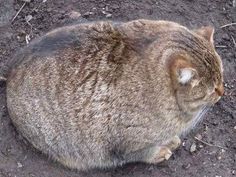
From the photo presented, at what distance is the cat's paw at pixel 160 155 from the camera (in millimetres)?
4269

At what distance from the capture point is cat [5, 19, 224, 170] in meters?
3.84

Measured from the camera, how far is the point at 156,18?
4.97 m

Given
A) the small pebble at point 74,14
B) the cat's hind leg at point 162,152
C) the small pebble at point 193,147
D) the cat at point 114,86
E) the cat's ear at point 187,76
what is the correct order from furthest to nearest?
the small pebble at point 74,14 < the small pebble at point 193,147 < the cat's hind leg at point 162,152 < the cat at point 114,86 < the cat's ear at point 187,76

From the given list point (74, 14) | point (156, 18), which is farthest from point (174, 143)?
point (74, 14)

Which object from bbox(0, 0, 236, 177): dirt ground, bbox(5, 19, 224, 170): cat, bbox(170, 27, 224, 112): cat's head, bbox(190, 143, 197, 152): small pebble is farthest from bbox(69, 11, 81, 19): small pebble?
bbox(190, 143, 197, 152): small pebble

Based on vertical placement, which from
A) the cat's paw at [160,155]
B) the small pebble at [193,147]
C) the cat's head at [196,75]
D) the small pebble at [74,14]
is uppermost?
the cat's head at [196,75]

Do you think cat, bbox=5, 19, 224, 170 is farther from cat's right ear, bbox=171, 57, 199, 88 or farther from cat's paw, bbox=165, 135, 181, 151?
cat's paw, bbox=165, 135, 181, 151

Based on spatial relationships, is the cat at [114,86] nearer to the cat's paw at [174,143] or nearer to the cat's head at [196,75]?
the cat's head at [196,75]

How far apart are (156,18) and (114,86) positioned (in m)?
1.27

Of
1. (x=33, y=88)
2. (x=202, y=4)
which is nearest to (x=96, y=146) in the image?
(x=33, y=88)

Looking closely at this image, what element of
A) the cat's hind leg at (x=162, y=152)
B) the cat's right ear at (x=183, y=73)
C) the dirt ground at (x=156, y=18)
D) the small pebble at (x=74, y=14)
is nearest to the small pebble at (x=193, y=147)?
the dirt ground at (x=156, y=18)

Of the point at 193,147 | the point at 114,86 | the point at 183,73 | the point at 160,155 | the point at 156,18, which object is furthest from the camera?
the point at 156,18

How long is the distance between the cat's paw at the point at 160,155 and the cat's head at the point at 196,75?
1.58 feet

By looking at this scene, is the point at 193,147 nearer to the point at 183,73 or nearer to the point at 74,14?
the point at 183,73
